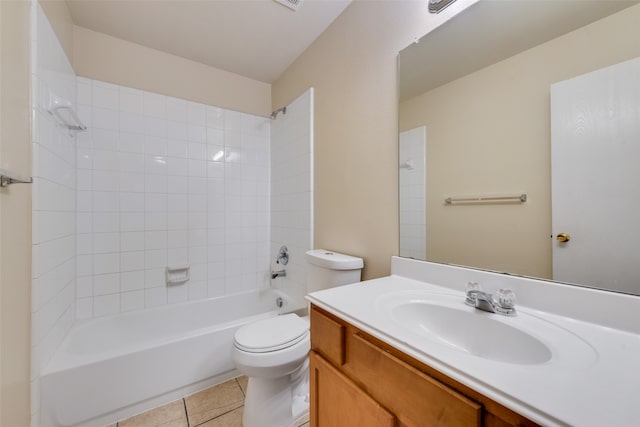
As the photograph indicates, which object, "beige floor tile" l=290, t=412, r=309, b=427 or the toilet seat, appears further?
"beige floor tile" l=290, t=412, r=309, b=427

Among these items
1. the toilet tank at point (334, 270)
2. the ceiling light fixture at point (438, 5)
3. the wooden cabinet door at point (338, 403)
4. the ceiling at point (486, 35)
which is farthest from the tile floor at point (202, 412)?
the ceiling light fixture at point (438, 5)

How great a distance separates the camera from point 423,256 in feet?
3.60

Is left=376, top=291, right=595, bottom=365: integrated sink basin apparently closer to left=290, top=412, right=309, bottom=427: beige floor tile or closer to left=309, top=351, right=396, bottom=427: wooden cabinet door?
left=309, top=351, right=396, bottom=427: wooden cabinet door

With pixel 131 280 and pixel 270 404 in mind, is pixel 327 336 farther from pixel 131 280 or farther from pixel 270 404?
pixel 131 280

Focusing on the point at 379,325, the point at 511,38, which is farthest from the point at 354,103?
the point at 379,325

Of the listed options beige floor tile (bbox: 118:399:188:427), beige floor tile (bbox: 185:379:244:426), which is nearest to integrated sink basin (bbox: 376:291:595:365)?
beige floor tile (bbox: 185:379:244:426)

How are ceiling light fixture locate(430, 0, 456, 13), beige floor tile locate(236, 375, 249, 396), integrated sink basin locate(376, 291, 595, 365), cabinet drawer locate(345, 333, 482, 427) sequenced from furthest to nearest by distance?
1. beige floor tile locate(236, 375, 249, 396)
2. ceiling light fixture locate(430, 0, 456, 13)
3. integrated sink basin locate(376, 291, 595, 365)
4. cabinet drawer locate(345, 333, 482, 427)

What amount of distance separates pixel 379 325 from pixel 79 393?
1.61 metres

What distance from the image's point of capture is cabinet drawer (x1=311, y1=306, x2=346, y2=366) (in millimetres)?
767

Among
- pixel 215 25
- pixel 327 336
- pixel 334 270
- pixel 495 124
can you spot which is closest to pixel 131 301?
pixel 334 270

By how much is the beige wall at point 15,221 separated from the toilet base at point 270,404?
2.89 feet

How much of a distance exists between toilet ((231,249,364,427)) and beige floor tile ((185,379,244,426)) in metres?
0.22

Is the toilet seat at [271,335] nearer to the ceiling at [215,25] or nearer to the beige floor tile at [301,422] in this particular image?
the beige floor tile at [301,422]

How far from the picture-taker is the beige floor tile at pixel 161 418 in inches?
Answer: 51.9
